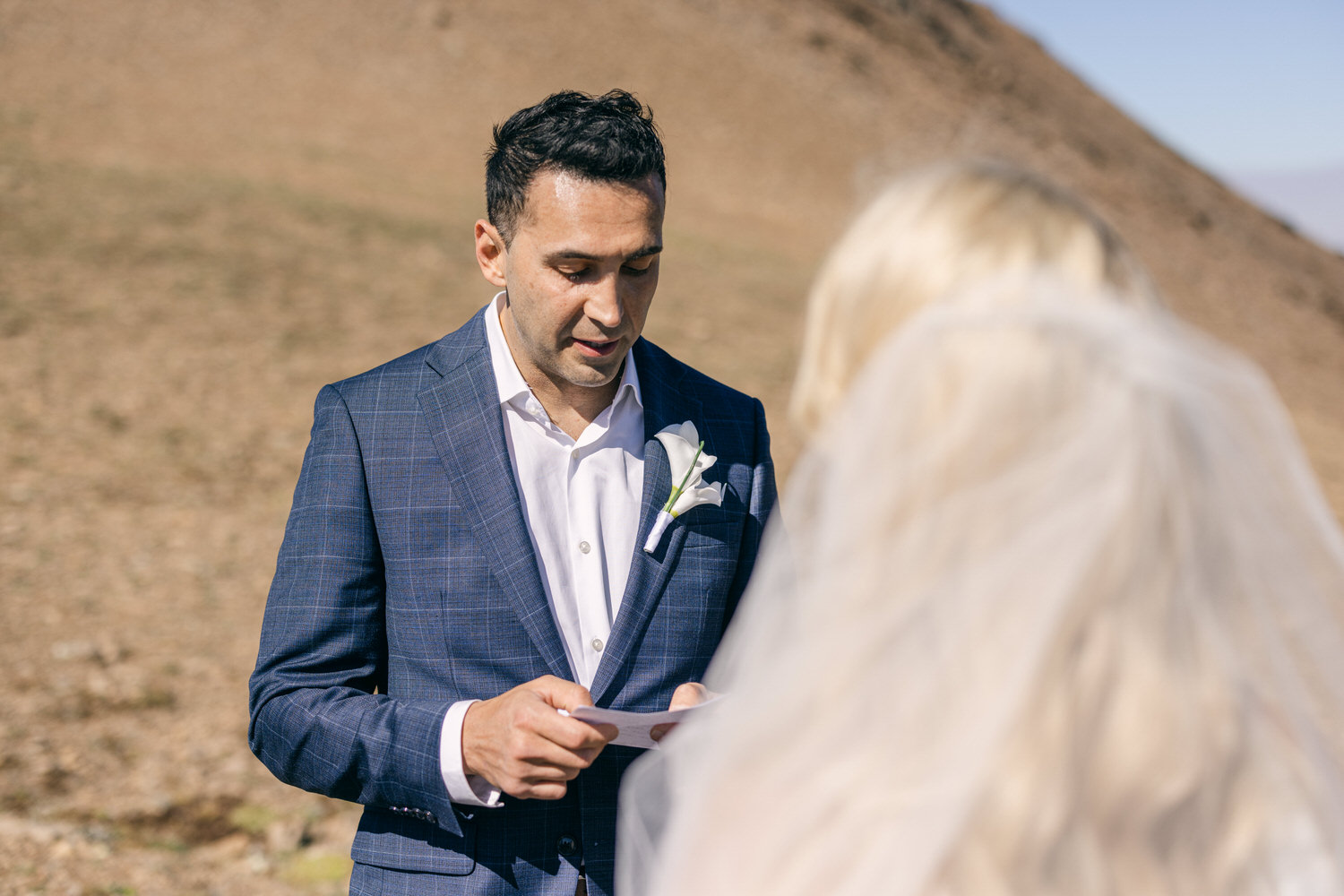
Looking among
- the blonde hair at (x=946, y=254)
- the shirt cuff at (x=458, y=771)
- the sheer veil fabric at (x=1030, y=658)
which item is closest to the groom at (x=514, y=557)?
the shirt cuff at (x=458, y=771)

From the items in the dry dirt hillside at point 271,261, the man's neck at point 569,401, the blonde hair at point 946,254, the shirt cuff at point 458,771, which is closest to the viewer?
the blonde hair at point 946,254

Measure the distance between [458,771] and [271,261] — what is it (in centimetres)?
1379

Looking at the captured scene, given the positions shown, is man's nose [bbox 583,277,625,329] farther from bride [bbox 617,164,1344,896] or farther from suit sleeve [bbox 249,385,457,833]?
bride [bbox 617,164,1344,896]

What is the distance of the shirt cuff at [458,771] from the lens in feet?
6.82

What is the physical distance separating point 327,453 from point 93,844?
144 inches

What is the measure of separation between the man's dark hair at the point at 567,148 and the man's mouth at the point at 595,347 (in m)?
0.33

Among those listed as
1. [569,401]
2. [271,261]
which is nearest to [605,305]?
[569,401]

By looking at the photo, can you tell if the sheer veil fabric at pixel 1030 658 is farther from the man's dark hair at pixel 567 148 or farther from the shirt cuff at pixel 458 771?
the man's dark hair at pixel 567 148

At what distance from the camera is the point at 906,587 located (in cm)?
129

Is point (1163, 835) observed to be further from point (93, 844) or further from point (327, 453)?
point (93, 844)

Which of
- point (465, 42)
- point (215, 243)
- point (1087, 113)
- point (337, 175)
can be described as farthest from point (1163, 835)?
point (1087, 113)

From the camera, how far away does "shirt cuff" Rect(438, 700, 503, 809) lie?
2.08 metres

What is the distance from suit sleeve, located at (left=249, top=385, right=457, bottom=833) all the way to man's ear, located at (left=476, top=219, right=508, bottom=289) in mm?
524

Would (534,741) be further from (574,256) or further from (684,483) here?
(574,256)
